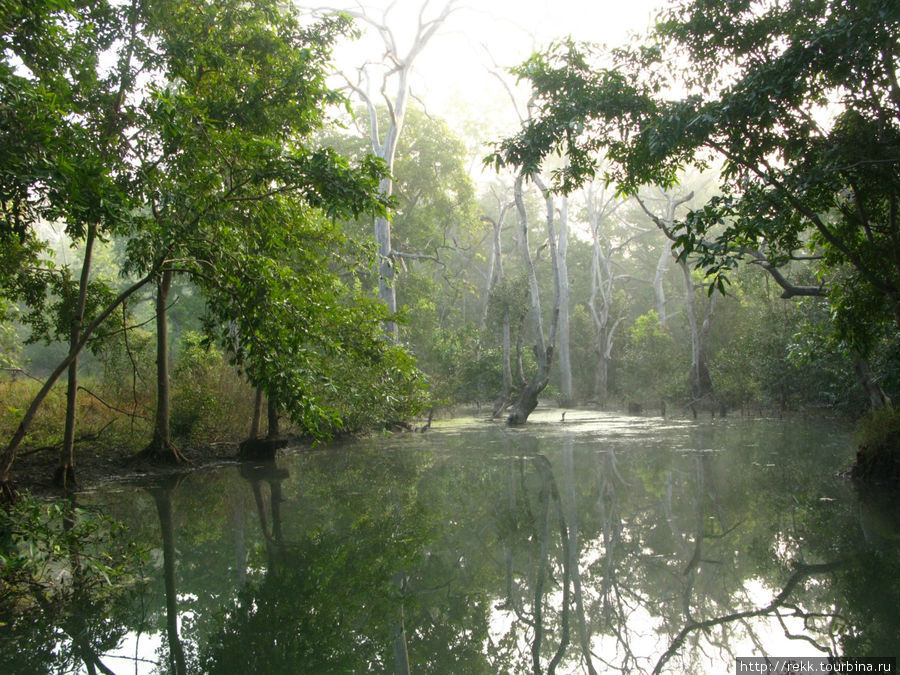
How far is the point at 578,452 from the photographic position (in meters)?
11.5

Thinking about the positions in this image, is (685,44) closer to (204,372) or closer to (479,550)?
(479,550)

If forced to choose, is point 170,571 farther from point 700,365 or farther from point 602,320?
point 602,320

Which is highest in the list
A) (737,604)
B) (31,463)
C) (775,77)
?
(775,77)

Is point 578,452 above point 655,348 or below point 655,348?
below

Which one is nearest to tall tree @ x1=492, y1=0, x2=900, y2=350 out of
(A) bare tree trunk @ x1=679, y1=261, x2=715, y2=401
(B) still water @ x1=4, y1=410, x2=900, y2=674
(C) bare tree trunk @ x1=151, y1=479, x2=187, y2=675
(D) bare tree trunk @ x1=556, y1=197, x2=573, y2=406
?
(B) still water @ x1=4, y1=410, x2=900, y2=674

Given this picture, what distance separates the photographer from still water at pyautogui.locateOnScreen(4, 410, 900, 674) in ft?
11.4

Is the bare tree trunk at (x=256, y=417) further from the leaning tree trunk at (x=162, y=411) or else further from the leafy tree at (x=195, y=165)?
the leafy tree at (x=195, y=165)

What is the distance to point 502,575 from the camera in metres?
4.72

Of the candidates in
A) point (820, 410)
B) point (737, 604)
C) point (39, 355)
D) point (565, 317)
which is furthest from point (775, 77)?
point (39, 355)

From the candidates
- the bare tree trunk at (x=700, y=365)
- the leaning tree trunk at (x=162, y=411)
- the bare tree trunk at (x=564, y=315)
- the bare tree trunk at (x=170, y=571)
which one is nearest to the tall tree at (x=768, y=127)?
the bare tree trunk at (x=170, y=571)

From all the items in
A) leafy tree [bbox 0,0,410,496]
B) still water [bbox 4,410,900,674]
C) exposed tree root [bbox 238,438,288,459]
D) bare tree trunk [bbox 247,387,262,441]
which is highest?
leafy tree [bbox 0,0,410,496]

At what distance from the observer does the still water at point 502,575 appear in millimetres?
3465

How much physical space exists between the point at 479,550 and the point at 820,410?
1606cm

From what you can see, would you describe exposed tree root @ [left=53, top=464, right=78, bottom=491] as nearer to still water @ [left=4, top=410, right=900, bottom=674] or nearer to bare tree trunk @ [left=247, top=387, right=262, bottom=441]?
still water @ [left=4, top=410, right=900, bottom=674]
